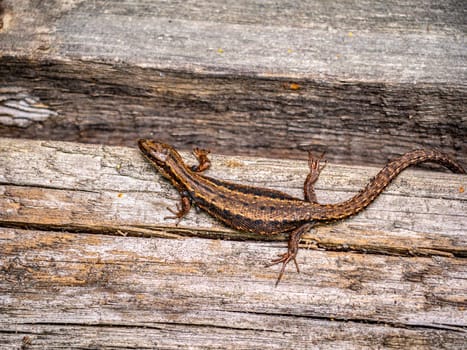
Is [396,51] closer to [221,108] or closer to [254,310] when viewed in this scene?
[221,108]

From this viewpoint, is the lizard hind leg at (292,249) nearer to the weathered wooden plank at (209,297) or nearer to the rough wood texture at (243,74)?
the weathered wooden plank at (209,297)

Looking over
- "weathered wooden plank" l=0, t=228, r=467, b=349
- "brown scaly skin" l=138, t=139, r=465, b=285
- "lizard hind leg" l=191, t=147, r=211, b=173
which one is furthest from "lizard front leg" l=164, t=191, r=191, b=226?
"lizard hind leg" l=191, t=147, r=211, b=173

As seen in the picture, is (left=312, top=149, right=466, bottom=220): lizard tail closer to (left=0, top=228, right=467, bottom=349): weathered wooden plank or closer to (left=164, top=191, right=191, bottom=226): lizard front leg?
(left=0, top=228, right=467, bottom=349): weathered wooden plank

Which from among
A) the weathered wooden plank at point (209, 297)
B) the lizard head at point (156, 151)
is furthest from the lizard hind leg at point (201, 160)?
the weathered wooden plank at point (209, 297)

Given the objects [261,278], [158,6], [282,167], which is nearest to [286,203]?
[282,167]

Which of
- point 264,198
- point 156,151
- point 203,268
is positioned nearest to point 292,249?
point 264,198

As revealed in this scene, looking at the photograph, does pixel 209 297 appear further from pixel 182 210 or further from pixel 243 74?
pixel 243 74
